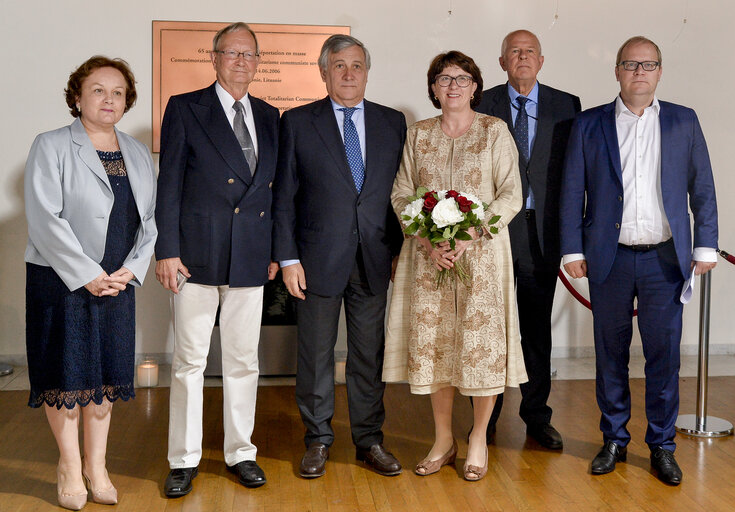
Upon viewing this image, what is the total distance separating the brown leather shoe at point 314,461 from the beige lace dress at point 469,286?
536 millimetres

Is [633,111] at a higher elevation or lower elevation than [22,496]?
higher

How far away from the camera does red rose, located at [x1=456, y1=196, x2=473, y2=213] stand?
3.23 m

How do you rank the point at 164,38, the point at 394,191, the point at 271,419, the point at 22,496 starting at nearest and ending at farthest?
the point at 22,496, the point at 394,191, the point at 271,419, the point at 164,38

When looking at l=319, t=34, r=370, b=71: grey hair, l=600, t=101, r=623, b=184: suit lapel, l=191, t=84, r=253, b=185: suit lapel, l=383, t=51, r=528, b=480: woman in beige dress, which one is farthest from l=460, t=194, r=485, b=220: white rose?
l=191, t=84, r=253, b=185: suit lapel

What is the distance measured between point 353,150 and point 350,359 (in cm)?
95

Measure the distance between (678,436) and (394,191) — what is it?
78.2 inches

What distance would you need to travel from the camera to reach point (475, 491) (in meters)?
3.43

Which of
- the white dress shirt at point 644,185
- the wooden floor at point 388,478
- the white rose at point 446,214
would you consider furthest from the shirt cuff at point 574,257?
the wooden floor at point 388,478

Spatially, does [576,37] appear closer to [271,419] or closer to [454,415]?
[454,415]

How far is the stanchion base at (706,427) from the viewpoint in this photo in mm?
4180

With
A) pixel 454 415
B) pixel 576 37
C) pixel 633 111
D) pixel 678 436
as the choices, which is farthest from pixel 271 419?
pixel 576 37

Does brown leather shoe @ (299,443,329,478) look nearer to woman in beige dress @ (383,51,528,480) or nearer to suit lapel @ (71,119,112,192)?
woman in beige dress @ (383,51,528,480)

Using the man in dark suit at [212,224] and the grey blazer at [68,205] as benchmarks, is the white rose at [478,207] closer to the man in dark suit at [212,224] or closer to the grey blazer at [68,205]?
the man in dark suit at [212,224]

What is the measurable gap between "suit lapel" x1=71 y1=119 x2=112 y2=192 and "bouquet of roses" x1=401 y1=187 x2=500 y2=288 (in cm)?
120
